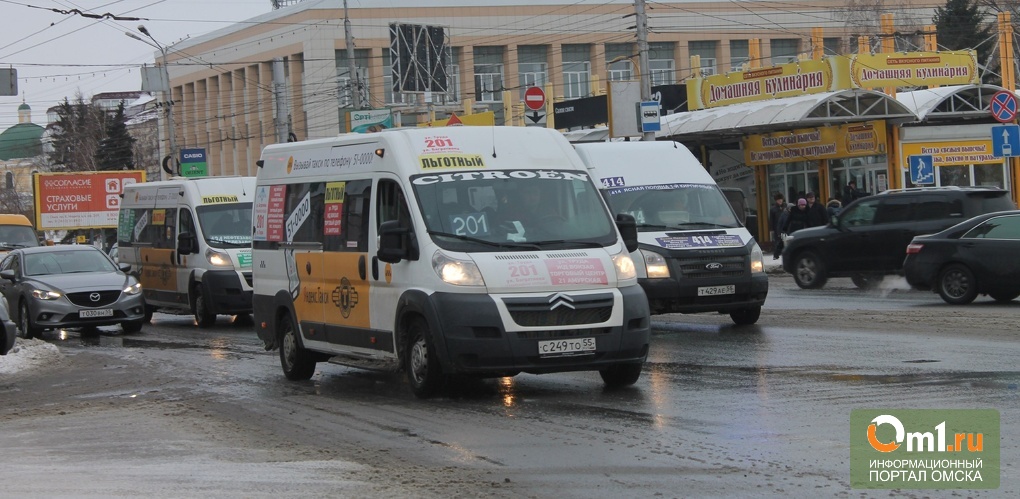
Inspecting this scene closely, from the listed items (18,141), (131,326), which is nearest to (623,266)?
(131,326)

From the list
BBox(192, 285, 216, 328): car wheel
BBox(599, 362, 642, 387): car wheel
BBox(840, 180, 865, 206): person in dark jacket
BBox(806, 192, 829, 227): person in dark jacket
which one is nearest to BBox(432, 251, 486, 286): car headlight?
BBox(599, 362, 642, 387): car wheel

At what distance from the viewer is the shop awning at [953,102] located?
118 feet

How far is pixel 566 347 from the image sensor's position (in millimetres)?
10688

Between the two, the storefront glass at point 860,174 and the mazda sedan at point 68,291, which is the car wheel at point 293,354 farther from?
the storefront glass at point 860,174

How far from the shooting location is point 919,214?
22.8 meters

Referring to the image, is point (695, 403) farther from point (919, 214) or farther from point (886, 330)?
point (919, 214)

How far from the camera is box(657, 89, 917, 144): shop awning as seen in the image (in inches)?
1409

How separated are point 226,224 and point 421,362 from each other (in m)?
12.5

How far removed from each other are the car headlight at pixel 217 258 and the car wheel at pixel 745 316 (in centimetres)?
916

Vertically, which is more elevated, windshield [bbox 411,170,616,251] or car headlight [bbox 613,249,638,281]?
windshield [bbox 411,170,616,251]

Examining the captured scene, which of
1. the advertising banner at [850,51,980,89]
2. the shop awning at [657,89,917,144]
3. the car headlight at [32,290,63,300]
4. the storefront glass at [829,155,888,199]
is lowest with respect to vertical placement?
the car headlight at [32,290,63,300]

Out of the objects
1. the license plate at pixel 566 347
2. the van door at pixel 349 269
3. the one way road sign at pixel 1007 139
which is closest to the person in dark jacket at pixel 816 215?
the one way road sign at pixel 1007 139

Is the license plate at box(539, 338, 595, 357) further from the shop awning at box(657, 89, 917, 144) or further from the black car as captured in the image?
the shop awning at box(657, 89, 917, 144)

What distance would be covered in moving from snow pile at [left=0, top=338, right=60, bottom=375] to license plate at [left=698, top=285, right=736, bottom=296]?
8.68 metres
